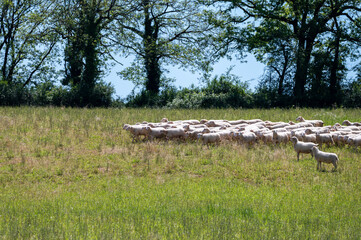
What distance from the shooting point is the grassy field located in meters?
7.48

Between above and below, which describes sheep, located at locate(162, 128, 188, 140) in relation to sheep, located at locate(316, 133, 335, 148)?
below

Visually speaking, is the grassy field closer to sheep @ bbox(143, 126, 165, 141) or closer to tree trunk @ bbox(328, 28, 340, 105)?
sheep @ bbox(143, 126, 165, 141)

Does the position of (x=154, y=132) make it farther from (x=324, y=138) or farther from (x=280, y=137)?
(x=324, y=138)

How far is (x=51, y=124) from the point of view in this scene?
20.0 meters

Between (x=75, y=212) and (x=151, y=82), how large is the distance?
3259 centimetres

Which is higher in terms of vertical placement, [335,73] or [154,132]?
[335,73]

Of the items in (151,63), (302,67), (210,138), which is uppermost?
(151,63)

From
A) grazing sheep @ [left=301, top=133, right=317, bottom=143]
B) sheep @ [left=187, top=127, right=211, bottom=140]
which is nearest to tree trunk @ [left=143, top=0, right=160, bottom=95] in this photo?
sheep @ [left=187, top=127, right=211, bottom=140]

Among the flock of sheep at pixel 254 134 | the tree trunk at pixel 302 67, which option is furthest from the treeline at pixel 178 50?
the flock of sheep at pixel 254 134

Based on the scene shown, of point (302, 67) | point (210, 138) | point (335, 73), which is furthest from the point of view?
point (335, 73)

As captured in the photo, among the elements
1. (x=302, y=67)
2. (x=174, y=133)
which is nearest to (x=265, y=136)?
(x=174, y=133)

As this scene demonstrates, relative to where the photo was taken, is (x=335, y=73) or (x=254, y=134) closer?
(x=254, y=134)

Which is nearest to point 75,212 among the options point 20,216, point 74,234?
point 20,216

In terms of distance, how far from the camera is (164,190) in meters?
10.5
